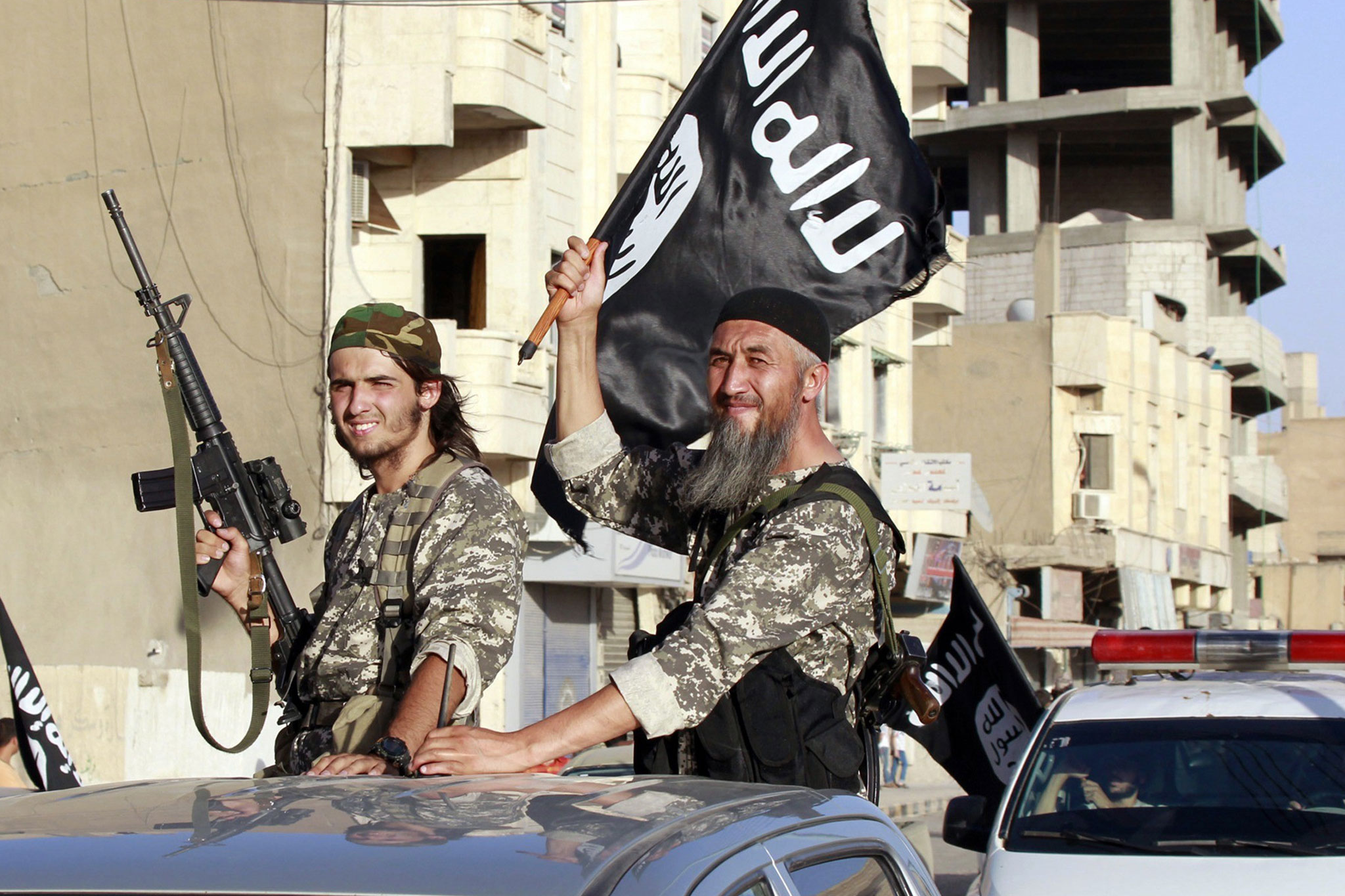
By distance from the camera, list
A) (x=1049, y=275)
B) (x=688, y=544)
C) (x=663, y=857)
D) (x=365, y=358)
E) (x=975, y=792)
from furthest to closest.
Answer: (x=1049, y=275) < (x=975, y=792) < (x=688, y=544) < (x=365, y=358) < (x=663, y=857)

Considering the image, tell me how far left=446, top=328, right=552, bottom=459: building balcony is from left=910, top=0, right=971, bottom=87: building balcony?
15.9 m

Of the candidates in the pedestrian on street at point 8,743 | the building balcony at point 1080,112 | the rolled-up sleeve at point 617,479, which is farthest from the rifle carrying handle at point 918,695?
the building balcony at point 1080,112

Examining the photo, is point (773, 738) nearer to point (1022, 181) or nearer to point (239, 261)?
point (239, 261)

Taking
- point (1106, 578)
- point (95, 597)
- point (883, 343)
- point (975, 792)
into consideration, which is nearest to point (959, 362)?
point (1106, 578)

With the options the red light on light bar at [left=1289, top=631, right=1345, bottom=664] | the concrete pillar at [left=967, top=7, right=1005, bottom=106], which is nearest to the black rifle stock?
the red light on light bar at [left=1289, top=631, right=1345, bottom=664]

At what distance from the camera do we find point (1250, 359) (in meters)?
54.0

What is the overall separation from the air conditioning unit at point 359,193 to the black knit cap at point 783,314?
16058 millimetres

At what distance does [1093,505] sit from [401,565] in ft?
118

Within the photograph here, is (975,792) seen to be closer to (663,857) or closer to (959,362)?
(663,857)

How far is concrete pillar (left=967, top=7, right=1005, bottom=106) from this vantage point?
5803 cm

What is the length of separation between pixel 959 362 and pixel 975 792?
31.8 metres

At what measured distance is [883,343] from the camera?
33.1m

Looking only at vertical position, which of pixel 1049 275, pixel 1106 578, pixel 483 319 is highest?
pixel 1049 275

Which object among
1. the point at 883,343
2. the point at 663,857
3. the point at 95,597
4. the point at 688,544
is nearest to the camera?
the point at 663,857
